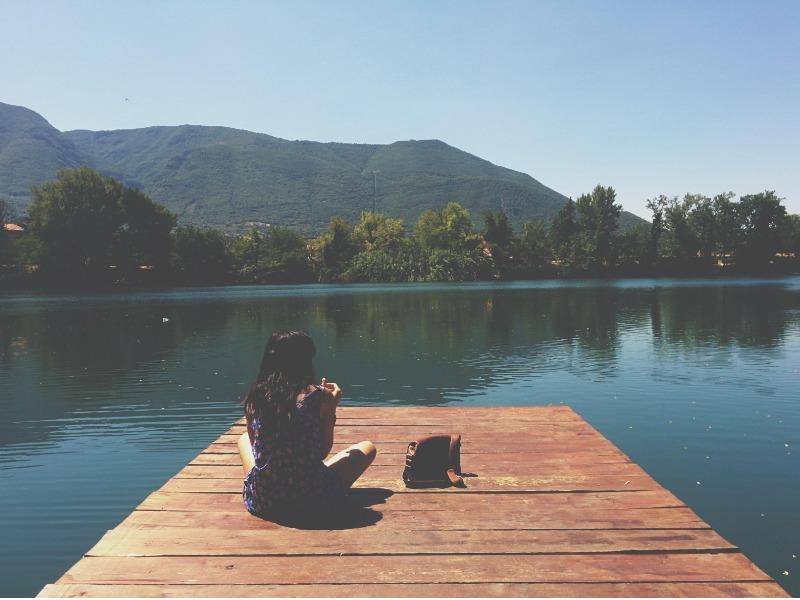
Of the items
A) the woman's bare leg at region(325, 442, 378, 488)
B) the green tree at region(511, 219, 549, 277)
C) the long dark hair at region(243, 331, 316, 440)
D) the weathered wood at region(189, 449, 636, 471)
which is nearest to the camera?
the long dark hair at region(243, 331, 316, 440)

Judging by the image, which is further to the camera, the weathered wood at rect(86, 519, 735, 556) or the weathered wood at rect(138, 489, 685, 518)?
the weathered wood at rect(138, 489, 685, 518)

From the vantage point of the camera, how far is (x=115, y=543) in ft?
16.0

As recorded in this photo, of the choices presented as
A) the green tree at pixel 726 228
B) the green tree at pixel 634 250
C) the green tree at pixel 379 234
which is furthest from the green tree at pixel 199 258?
the green tree at pixel 726 228

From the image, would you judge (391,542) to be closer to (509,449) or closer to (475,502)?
(475,502)

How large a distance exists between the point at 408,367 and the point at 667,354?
33.5 ft

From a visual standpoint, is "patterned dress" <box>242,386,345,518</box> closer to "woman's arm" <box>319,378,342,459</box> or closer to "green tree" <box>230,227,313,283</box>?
"woman's arm" <box>319,378,342,459</box>

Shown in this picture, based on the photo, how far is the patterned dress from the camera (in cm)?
497

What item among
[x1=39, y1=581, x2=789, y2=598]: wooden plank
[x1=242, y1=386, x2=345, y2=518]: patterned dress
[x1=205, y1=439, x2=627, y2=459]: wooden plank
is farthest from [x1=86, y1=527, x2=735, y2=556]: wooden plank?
[x1=205, y1=439, x2=627, y2=459]: wooden plank

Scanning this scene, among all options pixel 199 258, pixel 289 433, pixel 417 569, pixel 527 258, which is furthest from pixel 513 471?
pixel 527 258

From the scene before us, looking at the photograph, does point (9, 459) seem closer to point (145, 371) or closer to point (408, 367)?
point (145, 371)

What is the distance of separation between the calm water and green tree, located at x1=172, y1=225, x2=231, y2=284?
64.0 meters

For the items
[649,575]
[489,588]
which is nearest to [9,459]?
[489,588]

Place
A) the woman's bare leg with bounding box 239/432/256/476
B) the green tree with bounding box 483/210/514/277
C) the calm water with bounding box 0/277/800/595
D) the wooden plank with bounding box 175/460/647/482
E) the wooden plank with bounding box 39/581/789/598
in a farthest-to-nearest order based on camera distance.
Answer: the green tree with bounding box 483/210/514/277, the calm water with bounding box 0/277/800/595, the wooden plank with bounding box 175/460/647/482, the woman's bare leg with bounding box 239/432/256/476, the wooden plank with bounding box 39/581/789/598

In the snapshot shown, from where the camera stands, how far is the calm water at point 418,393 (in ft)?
28.3
